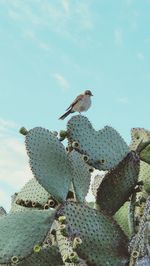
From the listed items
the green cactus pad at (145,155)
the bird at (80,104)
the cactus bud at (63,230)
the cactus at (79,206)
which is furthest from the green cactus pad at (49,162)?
the bird at (80,104)

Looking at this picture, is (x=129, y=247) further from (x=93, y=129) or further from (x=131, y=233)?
(x=93, y=129)

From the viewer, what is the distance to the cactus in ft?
10.2

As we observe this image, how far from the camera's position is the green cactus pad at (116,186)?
133 inches

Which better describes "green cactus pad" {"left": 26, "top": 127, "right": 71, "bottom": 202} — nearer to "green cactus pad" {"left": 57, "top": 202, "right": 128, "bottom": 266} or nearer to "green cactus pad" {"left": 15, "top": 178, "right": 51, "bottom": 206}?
"green cactus pad" {"left": 57, "top": 202, "right": 128, "bottom": 266}

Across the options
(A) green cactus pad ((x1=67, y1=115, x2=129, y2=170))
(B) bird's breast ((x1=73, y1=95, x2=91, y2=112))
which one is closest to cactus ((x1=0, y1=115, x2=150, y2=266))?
(A) green cactus pad ((x1=67, y1=115, x2=129, y2=170))

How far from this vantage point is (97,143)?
3412 millimetres

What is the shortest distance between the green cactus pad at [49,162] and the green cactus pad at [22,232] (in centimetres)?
12

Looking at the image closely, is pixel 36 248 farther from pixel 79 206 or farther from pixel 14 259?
pixel 79 206

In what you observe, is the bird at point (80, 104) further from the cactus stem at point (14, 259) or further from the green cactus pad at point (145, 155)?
the cactus stem at point (14, 259)

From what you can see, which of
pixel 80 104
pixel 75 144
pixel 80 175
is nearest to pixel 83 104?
pixel 80 104

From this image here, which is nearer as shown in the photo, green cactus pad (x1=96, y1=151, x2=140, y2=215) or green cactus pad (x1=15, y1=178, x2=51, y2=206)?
green cactus pad (x1=96, y1=151, x2=140, y2=215)

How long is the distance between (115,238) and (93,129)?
0.55 m

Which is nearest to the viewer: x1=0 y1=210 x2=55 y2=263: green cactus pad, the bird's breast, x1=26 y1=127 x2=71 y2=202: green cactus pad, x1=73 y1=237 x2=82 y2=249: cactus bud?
x1=73 y1=237 x2=82 y2=249: cactus bud

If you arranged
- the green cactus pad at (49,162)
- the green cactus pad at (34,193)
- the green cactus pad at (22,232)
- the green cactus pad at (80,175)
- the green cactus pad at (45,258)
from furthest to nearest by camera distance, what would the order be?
the green cactus pad at (34,193)
the green cactus pad at (80,175)
the green cactus pad at (45,258)
the green cactus pad at (49,162)
the green cactus pad at (22,232)
